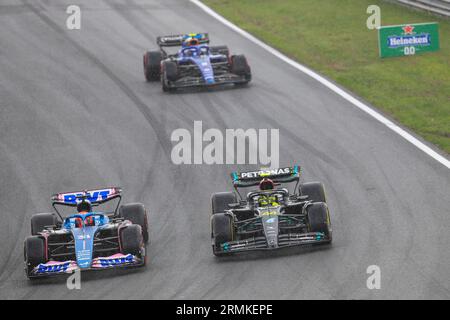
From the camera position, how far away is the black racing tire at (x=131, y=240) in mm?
17328

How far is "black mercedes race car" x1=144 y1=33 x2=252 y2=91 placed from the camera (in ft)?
97.2

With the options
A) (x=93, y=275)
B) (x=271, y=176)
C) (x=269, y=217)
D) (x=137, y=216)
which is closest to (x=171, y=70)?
(x=271, y=176)

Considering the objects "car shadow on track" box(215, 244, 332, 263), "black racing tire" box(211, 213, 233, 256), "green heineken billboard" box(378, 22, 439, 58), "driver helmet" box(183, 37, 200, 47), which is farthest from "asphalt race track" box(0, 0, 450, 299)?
"green heineken billboard" box(378, 22, 439, 58)

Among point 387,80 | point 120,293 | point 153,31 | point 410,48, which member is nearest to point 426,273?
point 120,293

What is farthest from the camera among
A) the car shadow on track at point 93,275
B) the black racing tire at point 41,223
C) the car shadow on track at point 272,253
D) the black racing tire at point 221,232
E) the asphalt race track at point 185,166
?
the black racing tire at point 41,223

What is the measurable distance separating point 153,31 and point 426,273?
2234 centimetres

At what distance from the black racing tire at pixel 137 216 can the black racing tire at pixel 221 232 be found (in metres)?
1.53

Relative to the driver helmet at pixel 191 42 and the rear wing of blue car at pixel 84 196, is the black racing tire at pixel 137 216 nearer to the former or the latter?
the rear wing of blue car at pixel 84 196

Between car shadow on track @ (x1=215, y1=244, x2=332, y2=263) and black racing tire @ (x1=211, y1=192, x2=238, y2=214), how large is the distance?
4.42 ft

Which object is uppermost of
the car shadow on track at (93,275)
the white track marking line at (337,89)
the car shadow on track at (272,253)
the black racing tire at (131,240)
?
the white track marking line at (337,89)

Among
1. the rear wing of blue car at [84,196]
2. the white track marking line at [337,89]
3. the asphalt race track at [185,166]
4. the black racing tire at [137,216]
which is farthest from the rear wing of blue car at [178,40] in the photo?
the black racing tire at [137,216]

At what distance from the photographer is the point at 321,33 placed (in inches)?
1409

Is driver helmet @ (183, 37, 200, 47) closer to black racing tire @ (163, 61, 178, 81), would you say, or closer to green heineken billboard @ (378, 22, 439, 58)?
black racing tire @ (163, 61, 178, 81)

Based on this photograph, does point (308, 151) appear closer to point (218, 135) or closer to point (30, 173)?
point (218, 135)
